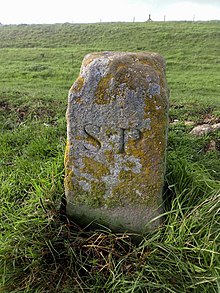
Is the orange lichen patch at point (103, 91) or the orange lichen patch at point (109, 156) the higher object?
the orange lichen patch at point (103, 91)

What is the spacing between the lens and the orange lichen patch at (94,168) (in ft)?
10.9

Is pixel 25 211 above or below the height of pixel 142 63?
below

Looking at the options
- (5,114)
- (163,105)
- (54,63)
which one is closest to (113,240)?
(163,105)

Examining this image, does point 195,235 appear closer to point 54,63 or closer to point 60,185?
point 60,185

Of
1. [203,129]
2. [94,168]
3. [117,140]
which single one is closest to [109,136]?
[117,140]

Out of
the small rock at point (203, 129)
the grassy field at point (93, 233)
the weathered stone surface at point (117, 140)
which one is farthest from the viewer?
the small rock at point (203, 129)

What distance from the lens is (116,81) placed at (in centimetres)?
315

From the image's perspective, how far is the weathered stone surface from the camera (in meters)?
3.15

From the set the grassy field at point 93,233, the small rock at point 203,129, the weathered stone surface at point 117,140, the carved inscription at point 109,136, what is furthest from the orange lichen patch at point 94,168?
the small rock at point 203,129

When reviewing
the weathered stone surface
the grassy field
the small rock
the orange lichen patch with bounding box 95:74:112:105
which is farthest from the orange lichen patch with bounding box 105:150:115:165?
the small rock

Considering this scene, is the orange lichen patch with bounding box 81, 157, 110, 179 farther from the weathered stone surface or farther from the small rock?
the small rock

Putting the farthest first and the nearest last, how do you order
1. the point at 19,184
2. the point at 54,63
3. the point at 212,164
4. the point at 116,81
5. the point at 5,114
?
the point at 54,63 → the point at 5,114 → the point at 212,164 → the point at 19,184 → the point at 116,81

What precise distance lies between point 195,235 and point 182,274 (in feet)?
1.04

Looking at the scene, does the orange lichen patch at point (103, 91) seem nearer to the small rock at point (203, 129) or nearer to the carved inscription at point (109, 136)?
the carved inscription at point (109, 136)
